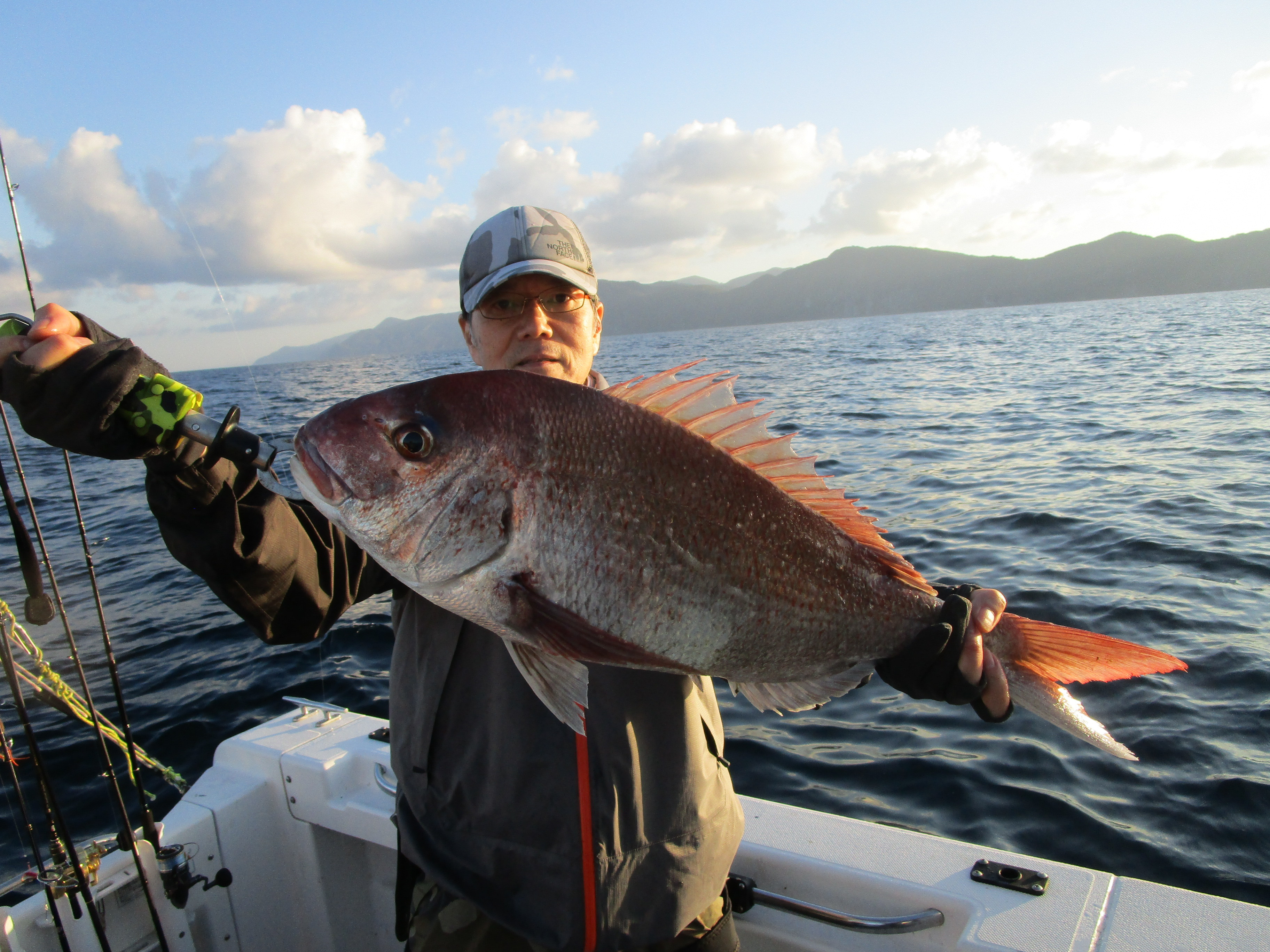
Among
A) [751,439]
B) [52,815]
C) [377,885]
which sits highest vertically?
[751,439]

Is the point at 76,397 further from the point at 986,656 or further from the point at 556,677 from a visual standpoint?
the point at 986,656

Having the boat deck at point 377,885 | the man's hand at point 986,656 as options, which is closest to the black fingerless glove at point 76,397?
the boat deck at point 377,885

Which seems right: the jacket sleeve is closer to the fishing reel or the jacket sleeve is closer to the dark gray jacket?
the dark gray jacket

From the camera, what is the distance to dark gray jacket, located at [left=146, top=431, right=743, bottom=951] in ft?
6.88

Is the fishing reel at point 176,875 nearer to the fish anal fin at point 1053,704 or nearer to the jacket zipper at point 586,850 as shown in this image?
the jacket zipper at point 586,850

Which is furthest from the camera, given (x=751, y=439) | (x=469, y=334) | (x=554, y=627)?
(x=469, y=334)

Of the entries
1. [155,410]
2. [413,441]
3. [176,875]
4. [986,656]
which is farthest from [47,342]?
[986,656]

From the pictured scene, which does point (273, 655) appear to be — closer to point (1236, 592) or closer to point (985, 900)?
point (985, 900)

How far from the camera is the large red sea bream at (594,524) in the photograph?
71.3 inches

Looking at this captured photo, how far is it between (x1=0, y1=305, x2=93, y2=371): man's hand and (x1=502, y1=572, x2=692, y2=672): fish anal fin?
4.19ft

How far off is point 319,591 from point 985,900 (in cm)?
271

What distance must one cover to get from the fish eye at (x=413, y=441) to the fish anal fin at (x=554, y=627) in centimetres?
40

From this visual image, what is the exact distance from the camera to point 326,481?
182 centimetres

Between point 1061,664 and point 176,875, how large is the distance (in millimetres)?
3609
